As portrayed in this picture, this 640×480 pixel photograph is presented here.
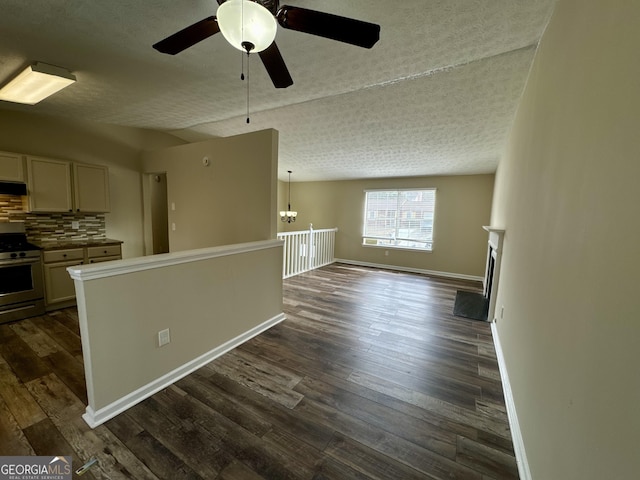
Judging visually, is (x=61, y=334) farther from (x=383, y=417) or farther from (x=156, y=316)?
(x=383, y=417)

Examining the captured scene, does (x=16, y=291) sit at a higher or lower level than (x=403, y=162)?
lower

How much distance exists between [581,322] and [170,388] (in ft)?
8.20

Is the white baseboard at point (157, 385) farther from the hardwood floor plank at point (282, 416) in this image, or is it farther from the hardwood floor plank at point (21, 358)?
the hardwood floor plank at point (21, 358)

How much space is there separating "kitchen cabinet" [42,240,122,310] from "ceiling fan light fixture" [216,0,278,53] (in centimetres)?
369

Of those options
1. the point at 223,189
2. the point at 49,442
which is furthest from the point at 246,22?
the point at 49,442

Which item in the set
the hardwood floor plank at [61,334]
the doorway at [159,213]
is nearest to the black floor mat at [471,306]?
the hardwood floor plank at [61,334]

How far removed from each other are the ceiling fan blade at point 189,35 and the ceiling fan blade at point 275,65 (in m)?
0.29

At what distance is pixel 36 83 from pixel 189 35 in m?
2.16

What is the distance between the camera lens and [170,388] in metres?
1.93

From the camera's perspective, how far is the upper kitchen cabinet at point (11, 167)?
2.94 meters

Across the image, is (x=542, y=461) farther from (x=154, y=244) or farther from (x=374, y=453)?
(x=154, y=244)

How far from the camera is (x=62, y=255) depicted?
327 cm

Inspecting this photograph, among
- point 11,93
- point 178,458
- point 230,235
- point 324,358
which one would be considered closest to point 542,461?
point 324,358

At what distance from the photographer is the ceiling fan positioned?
48.0 inches
